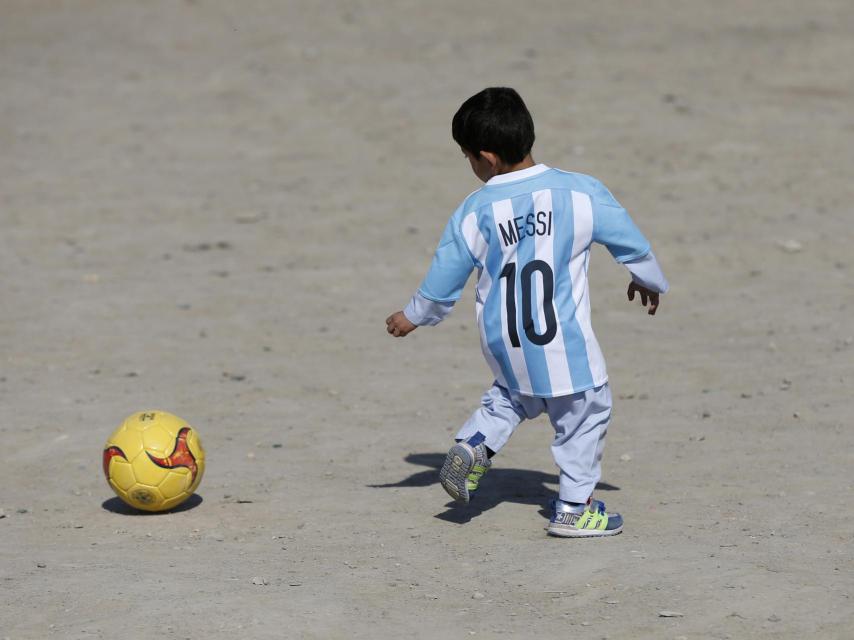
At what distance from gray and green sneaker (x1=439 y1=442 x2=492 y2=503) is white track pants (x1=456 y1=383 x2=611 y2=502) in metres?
0.10

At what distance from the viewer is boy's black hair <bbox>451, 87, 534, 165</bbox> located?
5285mm

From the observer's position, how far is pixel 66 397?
306 inches

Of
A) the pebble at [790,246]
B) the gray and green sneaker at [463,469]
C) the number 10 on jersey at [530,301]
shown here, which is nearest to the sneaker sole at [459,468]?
the gray and green sneaker at [463,469]

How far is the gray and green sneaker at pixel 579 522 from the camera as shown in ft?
17.8

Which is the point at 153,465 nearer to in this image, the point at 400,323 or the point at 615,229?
the point at 400,323

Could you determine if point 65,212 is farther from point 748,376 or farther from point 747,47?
point 747,47

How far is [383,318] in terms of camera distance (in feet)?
30.9

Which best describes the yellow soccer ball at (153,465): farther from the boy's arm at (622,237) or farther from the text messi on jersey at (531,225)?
the boy's arm at (622,237)

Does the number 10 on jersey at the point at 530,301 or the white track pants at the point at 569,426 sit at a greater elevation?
the number 10 on jersey at the point at 530,301

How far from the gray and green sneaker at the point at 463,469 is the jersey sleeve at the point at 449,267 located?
61cm

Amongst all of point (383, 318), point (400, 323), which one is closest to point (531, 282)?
point (400, 323)

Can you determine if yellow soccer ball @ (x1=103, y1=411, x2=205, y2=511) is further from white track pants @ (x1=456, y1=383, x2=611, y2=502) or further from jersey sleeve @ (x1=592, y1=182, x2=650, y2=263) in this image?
jersey sleeve @ (x1=592, y1=182, x2=650, y2=263)

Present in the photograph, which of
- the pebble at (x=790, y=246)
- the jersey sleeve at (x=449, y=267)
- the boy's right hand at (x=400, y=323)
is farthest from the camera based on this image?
the pebble at (x=790, y=246)

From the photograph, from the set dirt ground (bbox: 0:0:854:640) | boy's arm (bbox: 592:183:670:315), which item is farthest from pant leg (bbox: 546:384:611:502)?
boy's arm (bbox: 592:183:670:315)
